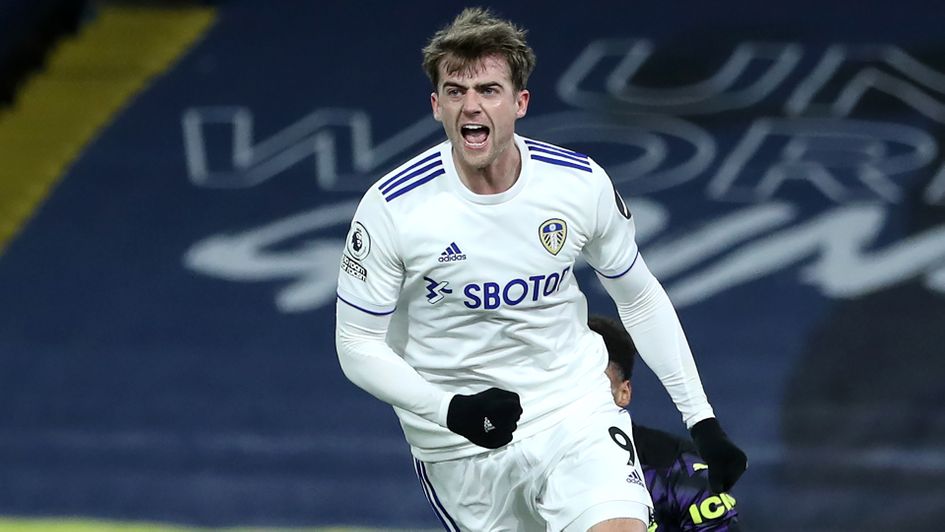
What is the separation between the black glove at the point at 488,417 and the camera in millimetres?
3250

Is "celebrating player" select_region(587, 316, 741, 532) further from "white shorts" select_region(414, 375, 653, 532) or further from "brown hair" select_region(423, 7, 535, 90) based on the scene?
Result: "brown hair" select_region(423, 7, 535, 90)

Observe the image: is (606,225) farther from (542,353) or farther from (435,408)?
(435,408)

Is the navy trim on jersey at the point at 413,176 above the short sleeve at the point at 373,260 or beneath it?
above

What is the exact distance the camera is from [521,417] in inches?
139

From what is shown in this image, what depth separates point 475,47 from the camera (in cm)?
331

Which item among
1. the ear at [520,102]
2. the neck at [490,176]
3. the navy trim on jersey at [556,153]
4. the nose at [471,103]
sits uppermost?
the ear at [520,102]

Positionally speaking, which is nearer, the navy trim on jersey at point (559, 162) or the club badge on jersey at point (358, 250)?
the club badge on jersey at point (358, 250)

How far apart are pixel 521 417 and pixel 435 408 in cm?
27

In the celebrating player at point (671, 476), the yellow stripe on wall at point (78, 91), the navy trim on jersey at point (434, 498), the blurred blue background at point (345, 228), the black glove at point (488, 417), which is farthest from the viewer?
the yellow stripe on wall at point (78, 91)

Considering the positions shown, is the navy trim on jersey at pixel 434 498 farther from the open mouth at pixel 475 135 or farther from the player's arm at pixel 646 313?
the open mouth at pixel 475 135

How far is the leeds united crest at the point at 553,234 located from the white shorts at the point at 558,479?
1.22 feet

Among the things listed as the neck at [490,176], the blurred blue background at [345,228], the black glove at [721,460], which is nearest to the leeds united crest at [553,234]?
the neck at [490,176]

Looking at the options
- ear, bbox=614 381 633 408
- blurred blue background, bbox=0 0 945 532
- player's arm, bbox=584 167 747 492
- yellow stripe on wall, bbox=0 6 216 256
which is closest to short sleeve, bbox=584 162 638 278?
player's arm, bbox=584 167 747 492

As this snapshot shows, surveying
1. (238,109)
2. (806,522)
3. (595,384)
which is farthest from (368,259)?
(238,109)
